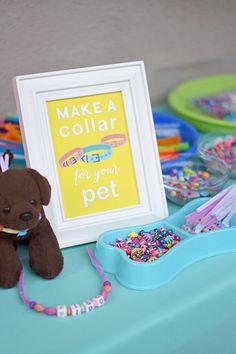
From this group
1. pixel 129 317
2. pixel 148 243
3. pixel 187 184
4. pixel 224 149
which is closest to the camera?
pixel 129 317

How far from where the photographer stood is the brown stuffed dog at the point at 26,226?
1.83 ft

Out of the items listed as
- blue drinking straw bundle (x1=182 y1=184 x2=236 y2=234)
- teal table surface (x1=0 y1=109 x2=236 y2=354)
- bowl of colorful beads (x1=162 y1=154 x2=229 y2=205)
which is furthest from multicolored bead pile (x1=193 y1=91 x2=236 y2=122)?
teal table surface (x1=0 y1=109 x2=236 y2=354)

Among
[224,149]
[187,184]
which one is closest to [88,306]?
[187,184]

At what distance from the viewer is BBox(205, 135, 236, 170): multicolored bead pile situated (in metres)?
0.94

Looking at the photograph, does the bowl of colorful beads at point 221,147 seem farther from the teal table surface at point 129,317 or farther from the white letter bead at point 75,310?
the white letter bead at point 75,310

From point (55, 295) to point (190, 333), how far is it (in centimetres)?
18

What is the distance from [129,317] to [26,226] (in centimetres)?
17

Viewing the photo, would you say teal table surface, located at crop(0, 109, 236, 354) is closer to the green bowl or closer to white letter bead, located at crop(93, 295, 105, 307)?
white letter bead, located at crop(93, 295, 105, 307)

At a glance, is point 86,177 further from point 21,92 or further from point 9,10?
point 9,10

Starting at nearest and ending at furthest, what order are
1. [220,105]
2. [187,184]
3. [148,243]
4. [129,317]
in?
[129,317]
[148,243]
[187,184]
[220,105]

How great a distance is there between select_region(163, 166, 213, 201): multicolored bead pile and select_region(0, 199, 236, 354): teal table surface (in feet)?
0.54

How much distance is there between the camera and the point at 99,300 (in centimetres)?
57

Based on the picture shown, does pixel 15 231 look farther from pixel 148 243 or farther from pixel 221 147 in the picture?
pixel 221 147

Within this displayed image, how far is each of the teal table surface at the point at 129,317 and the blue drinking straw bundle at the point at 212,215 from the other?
0.06 m
